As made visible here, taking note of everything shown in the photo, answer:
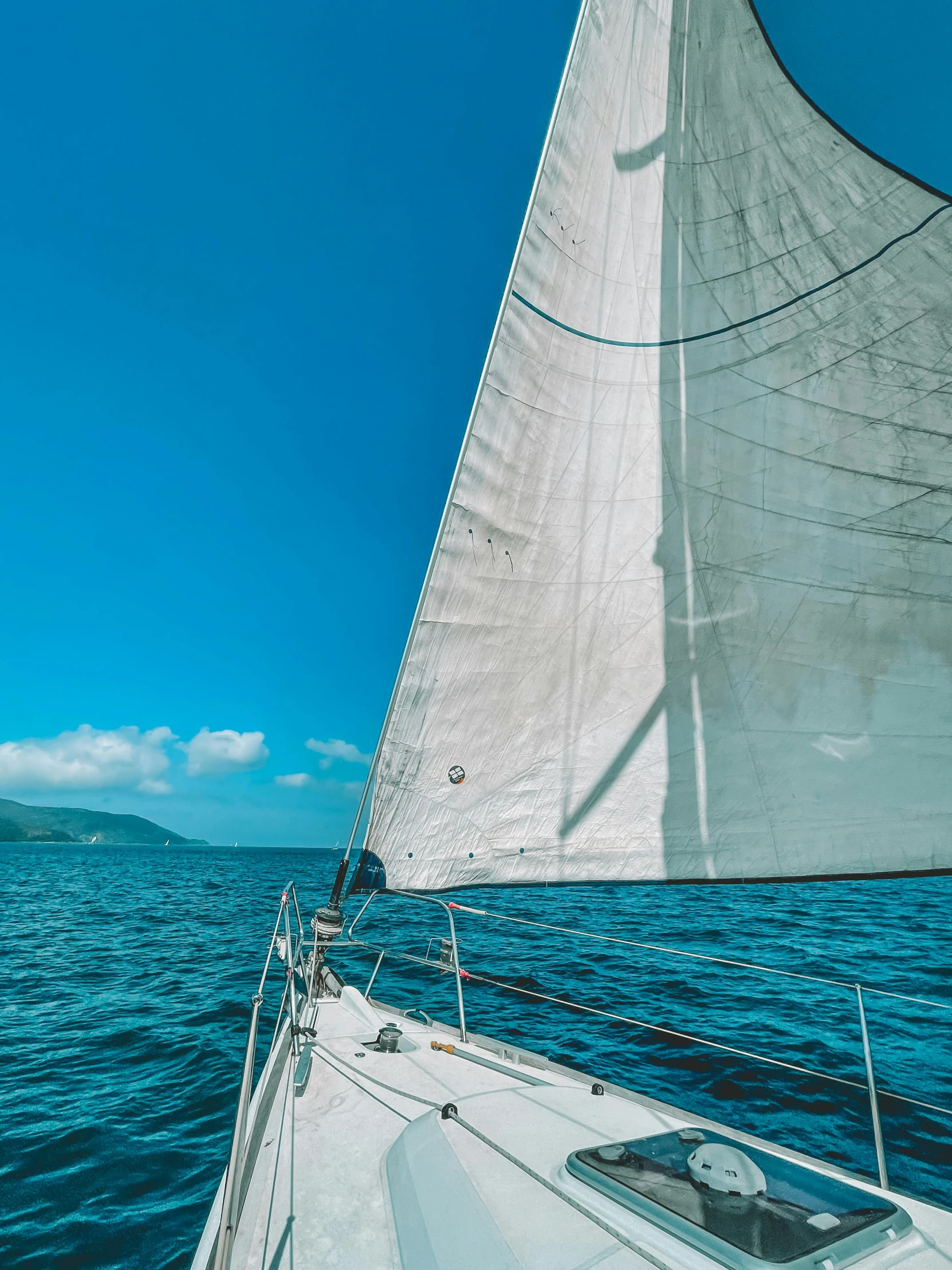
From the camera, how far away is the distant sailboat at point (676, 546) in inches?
162

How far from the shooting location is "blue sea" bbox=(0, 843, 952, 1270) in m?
4.59

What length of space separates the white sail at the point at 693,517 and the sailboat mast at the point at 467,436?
28 mm

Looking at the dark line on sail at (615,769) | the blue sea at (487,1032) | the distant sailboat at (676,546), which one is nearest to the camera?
the distant sailboat at (676,546)

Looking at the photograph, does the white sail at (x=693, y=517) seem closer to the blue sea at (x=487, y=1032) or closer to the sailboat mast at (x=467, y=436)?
the sailboat mast at (x=467, y=436)

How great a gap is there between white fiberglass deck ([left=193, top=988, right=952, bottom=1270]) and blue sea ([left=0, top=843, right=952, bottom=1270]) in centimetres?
67

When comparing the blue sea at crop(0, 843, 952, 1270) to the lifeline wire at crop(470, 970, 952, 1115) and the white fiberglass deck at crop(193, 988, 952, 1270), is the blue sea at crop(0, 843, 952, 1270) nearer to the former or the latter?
the lifeline wire at crop(470, 970, 952, 1115)

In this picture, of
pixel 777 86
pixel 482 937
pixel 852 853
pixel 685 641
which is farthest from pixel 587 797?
pixel 482 937

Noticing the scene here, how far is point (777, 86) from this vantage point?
16.0ft

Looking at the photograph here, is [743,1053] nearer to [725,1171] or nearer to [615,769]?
[725,1171]

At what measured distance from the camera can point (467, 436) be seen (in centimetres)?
426

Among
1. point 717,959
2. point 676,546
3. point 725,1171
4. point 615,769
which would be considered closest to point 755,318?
point 676,546

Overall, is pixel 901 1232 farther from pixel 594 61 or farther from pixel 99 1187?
pixel 594 61

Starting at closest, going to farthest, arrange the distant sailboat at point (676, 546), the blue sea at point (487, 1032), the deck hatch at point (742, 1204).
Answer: the deck hatch at point (742, 1204)
the distant sailboat at point (676, 546)
the blue sea at point (487, 1032)

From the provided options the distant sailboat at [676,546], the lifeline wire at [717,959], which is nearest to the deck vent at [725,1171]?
the lifeline wire at [717,959]
